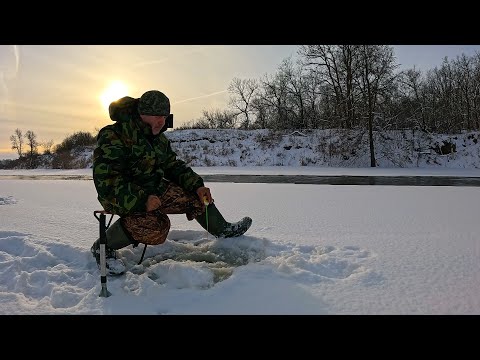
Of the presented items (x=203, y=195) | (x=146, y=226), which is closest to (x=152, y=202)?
(x=146, y=226)

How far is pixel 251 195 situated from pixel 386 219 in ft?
10.6

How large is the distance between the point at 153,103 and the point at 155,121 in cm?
14

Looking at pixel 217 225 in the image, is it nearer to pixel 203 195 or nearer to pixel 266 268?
pixel 203 195

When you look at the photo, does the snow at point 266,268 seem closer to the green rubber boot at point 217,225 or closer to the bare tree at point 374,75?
the green rubber boot at point 217,225

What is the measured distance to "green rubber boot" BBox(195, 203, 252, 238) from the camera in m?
3.30

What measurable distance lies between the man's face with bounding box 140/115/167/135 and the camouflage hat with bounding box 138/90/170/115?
0.04 metres

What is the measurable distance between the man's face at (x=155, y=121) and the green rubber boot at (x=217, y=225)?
78 cm

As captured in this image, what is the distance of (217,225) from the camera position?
3361 millimetres

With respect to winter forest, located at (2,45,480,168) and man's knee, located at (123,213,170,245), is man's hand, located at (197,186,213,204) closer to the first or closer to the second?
man's knee, located at (123,213,170,245)

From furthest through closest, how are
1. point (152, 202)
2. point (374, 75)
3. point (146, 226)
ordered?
1. point (374, 75)
2. point (146, 226)
3. point (152, 202)

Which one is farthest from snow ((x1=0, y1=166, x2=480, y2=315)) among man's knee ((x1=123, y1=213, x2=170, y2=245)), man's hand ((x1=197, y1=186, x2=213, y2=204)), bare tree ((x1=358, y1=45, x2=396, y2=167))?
bare tree ((x1=358, y1=45, x2=396, y2=167))

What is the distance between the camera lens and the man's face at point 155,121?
2.80 m
